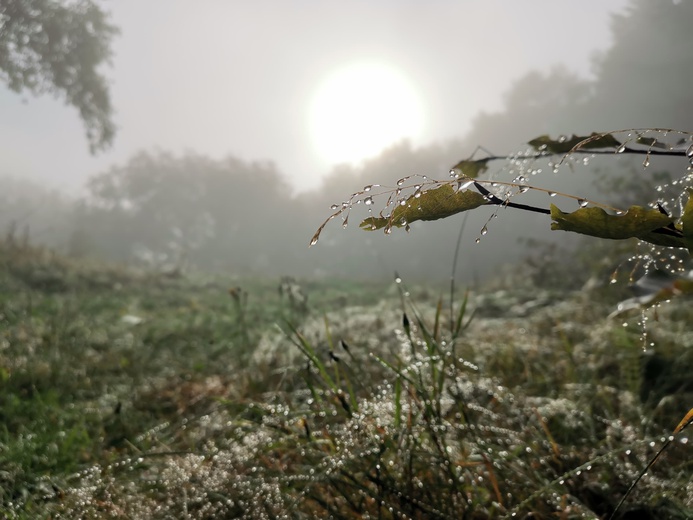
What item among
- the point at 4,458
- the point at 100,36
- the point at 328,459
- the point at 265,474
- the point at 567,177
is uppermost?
the point at 100,36

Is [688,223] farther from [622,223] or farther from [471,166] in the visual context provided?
[471,166]

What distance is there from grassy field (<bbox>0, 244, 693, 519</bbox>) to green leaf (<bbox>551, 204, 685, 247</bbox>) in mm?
116

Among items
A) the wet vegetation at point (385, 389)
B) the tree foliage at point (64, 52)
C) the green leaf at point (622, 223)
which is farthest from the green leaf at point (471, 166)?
the tree foliage at point (64, 52)

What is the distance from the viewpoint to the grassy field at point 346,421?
4.15 feet

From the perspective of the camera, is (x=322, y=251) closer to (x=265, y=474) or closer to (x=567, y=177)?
(x=567, y=177)

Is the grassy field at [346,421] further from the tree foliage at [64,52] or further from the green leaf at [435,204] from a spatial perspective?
the tree foliage at [64,52]

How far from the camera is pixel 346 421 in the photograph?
1.47 metres

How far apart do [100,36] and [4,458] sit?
62.5ft

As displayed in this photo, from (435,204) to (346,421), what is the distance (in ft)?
3.33

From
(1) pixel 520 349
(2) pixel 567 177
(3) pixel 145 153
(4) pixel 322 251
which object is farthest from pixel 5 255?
(3) pixel 145 153

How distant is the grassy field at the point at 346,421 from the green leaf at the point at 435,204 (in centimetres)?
30

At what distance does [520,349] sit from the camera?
10.2ft

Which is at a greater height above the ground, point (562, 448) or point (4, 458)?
point (562, 448)

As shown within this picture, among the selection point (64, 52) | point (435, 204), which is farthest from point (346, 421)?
point (64, 52)
